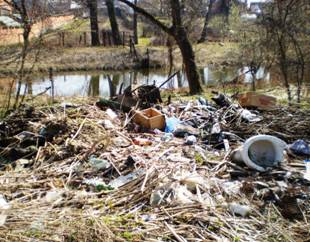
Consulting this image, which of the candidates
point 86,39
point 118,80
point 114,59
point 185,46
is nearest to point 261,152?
point 185,46

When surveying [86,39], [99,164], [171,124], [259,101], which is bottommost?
[99,164]

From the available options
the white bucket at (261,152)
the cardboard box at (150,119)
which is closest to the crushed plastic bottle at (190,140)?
the cardboard box at (150,119)

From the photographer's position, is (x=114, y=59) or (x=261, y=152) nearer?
(x=261, y=152)

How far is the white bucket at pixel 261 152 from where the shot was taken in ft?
12.5

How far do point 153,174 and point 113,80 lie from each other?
13.4 meters

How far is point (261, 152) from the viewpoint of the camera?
4027 mm

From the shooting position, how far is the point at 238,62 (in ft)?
41.1

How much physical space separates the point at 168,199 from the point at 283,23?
19.6ft

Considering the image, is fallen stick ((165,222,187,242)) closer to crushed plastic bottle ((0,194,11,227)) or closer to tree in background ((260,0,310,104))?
crushed plastic bottle ((0,194,11,227))

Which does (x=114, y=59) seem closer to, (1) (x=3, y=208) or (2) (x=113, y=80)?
(2) (x=113, y=80)

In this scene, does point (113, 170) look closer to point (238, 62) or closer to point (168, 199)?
point (168, 199)

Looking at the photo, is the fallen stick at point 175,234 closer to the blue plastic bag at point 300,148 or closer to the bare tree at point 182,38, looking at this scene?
the blue plastic bag at point 300,148

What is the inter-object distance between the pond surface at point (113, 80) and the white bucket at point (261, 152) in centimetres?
674

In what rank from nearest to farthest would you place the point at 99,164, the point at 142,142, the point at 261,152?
the point at 99,164
the point at 261,152
the point at 142,142
